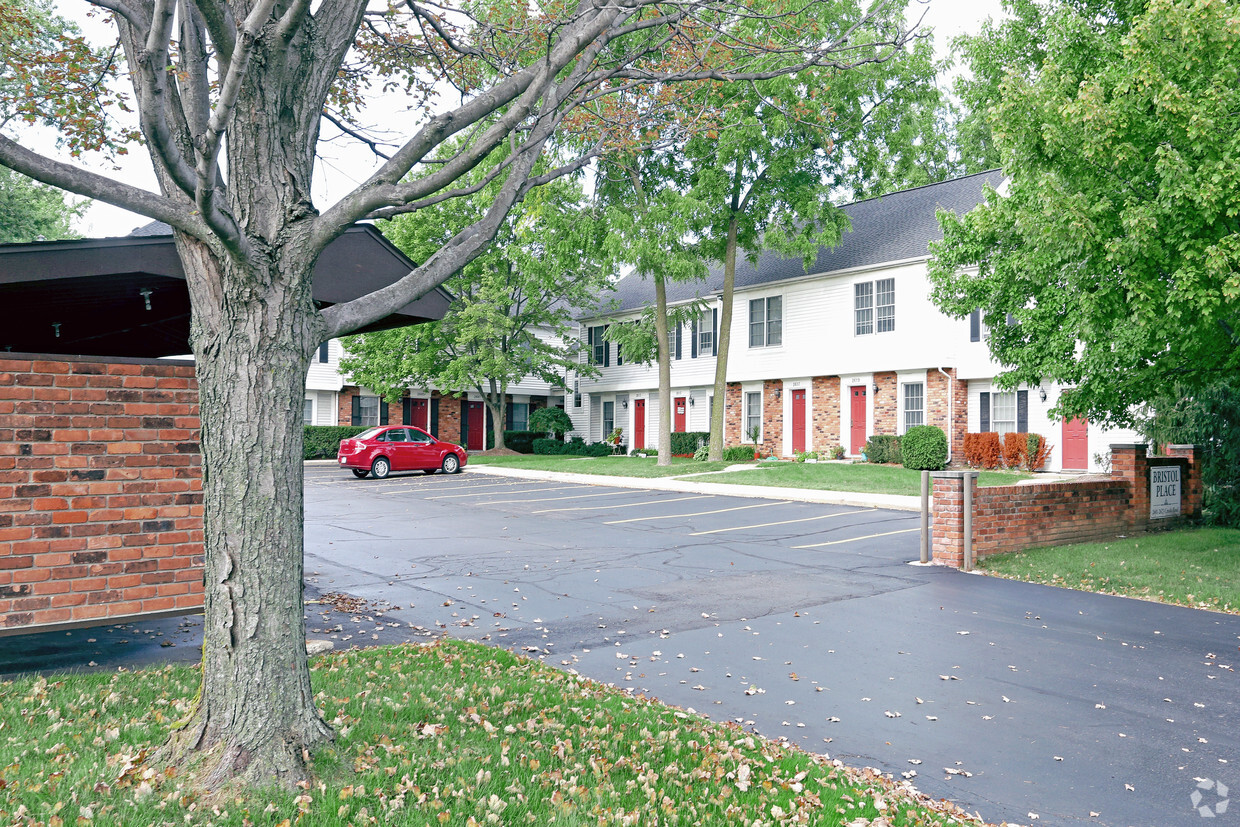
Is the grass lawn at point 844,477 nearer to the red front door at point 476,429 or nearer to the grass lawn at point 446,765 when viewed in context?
the grass lawn at point 446,765

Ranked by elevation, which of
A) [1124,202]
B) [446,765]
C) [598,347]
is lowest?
[446,765]

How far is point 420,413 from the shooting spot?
41.1 m

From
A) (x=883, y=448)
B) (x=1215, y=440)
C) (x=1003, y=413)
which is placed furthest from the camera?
(x=883, y=448)

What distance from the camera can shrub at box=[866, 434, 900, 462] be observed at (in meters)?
26.5

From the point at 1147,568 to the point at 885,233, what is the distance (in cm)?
1967

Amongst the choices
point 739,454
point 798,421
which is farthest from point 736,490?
point 798,421

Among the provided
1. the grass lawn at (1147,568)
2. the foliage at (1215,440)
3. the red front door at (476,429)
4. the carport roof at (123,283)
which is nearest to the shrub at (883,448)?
the foliage at (1215,440)

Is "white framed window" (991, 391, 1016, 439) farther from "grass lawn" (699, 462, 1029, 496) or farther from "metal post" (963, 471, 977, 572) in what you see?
"metal post" (963, 471, 977, 572)

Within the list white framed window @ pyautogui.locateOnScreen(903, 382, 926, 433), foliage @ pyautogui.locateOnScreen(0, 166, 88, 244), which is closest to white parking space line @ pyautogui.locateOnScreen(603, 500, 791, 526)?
white framed window @ pyautogui.locateOnScreen(903, 382, 926, 433)

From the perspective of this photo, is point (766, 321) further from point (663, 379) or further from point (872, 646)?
point (872, 646)

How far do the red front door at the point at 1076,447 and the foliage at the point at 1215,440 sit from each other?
7.97 metres

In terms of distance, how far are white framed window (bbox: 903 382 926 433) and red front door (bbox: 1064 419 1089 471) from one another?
4.02 metres

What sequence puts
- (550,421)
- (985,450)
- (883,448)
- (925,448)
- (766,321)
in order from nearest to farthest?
(925,448) → (985,450) → (883,448) → (766,321) → (550,421)

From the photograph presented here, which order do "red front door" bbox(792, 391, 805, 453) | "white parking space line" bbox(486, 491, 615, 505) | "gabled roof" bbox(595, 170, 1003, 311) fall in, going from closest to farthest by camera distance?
"white parking space line" bbox(486, 491, 615, 505) < "gabled roof" bbox(595, 170, 1003, 311) < "red front door" bbox(792, 391, 805, 453)
